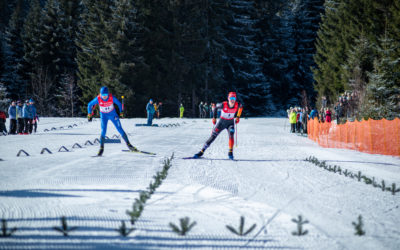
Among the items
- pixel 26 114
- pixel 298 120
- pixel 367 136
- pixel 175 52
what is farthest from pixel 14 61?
pixel 367 136

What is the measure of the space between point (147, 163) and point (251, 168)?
2.71m

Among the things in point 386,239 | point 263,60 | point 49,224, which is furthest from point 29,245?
point 263,60

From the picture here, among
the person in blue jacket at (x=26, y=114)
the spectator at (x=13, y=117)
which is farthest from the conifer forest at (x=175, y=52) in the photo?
the person in blue jacket at (x=26, y=114)

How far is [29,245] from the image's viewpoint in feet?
13.5

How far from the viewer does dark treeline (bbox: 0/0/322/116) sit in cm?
5000

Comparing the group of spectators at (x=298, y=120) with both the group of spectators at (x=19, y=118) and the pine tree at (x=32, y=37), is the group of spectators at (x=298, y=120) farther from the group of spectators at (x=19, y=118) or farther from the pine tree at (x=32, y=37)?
the pine tree at (x=32, y=37)

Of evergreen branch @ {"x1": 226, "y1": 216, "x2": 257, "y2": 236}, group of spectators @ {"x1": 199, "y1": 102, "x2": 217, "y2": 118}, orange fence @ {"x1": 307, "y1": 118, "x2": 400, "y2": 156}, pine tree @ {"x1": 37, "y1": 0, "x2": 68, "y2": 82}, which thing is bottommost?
evergreen branch @ {"x1": 226, "y1": 216, "x2": 257, "y2": 236}

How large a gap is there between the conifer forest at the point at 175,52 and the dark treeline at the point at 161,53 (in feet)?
0.49

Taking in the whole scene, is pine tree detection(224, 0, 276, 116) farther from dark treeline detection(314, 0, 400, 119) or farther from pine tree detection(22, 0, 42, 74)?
pine tree detection(22, 0, 42, 74)

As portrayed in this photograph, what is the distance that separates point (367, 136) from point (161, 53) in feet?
137

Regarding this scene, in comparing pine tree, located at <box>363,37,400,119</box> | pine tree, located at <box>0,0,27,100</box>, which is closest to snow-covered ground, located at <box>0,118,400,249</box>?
pine tree, located at <box>363,37,400,119</box>

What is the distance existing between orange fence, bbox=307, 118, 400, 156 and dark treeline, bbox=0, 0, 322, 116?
30.9 metres

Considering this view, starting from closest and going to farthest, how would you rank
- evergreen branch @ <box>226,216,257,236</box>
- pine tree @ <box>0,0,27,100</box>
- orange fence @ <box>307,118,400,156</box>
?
evergreen branch @ <box>226,216,257,236</box>, orange fence @ <box>307,118,400,156</box>, pine tree @ <box>0,0,27,100</box>

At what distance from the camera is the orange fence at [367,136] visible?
14.1 m
